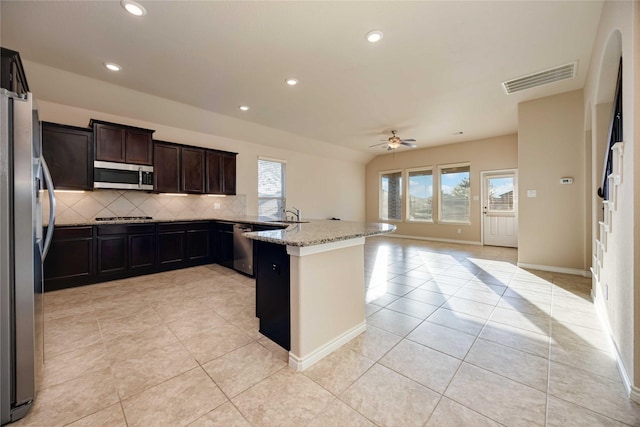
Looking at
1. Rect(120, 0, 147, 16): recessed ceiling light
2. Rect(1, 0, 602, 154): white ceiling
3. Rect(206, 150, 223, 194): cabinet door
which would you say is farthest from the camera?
Rect(206, 150, 223, 194): cabinet door

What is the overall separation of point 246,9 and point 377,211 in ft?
25.2

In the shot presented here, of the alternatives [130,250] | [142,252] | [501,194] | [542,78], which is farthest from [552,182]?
[130,250]

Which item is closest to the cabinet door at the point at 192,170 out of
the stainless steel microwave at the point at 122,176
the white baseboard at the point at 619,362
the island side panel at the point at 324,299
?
the stainless steel microwave at the point at 122,176

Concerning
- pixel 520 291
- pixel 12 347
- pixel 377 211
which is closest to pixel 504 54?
pixel 520 291

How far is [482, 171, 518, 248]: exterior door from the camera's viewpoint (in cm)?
659

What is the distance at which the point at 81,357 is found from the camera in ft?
6.31

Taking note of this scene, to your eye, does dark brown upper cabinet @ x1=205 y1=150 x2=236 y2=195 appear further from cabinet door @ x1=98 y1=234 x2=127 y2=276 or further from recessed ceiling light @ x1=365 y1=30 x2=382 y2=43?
recessed ceiling light @ x1=365 y1=30 x2=382 y2=43

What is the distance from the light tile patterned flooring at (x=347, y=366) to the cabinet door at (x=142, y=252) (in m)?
0.75

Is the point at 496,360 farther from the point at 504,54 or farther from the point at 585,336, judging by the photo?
the point at 504,54

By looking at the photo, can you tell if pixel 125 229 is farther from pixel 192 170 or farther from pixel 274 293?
pixel 274 293

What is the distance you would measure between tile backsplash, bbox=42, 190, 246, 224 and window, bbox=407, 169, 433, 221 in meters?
5.52

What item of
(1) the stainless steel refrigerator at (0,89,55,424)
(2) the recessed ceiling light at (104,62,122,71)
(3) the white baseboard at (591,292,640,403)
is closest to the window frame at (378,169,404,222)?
(3) the white baseboard at (591,292,640,403)

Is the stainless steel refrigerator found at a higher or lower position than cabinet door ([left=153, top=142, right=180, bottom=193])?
lower

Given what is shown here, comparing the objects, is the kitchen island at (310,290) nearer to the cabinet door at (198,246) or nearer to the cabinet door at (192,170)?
the cabinet door at (198,246)
